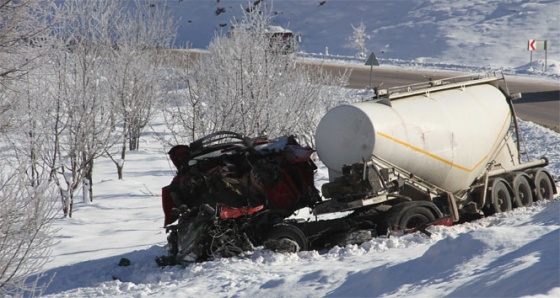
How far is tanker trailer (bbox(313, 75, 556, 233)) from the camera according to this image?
11930 mm

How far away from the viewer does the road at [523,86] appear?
92.4ft

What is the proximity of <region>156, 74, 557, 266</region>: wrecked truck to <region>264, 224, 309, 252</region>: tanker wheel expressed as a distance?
16 mm

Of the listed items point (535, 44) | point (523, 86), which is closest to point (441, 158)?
point (523, 86)

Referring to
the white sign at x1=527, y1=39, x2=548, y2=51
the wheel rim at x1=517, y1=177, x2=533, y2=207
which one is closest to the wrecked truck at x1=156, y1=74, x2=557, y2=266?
the wheel rim at x1=517, y1=177, x2=533, y2=207

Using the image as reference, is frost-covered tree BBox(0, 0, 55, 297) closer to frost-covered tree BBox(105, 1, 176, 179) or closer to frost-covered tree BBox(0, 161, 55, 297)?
frost-covered tree BBox(0, 161, 55, 297)

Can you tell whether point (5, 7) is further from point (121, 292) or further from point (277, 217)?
point (277, 217)

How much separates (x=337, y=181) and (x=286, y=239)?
4.55ft

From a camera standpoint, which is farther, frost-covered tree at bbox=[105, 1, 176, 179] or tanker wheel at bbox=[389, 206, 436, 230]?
frost-covered tree at bbox=[105, 1, 176, 179]

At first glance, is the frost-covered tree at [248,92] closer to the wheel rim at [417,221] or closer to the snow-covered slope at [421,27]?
the wheel rim at [417,221]

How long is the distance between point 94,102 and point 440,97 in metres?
8.59

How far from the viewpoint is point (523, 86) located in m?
35.5

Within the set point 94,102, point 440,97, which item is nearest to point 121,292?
point 440,97

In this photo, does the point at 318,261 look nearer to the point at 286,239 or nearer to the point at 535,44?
the point at 286,239

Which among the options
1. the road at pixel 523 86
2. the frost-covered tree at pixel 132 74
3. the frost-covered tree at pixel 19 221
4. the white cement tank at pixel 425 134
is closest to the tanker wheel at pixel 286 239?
the white cement tank at pixel 425 134
